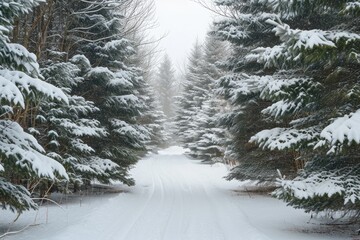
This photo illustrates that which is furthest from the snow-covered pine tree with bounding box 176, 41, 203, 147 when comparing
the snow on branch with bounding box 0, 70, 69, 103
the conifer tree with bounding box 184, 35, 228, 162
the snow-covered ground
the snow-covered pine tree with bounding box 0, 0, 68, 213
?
the snow on branch with bounding box 0, 70, 69, 103

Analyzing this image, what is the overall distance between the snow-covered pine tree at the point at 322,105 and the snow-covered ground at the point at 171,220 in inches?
45.3

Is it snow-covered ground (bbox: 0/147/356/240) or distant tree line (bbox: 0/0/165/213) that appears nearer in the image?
distant tree line (bbox: 0/0/165/213)

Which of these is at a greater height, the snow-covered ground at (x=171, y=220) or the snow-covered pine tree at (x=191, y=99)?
the snow-covered pine tree at (x=191, y=99)

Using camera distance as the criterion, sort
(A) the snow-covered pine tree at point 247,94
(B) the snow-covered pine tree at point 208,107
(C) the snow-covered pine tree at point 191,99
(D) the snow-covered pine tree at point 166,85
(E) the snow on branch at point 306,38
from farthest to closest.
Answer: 1. (D) the snow-covered pine tree at point 166,85
2. (C) the snow-covered pine tree at point 191,99
3. (B) the snow-covered pine tree at point 208,107
4. (A) the snow-covered pine tree at point 247,94
5. (E) the snow on branch at point 306,38

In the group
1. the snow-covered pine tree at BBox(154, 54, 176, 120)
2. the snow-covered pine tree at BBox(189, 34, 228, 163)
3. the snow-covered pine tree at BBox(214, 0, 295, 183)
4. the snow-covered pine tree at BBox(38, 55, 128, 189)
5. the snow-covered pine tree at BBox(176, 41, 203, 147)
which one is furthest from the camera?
the snow-covered pine tree at BBox(154, 54, 176, 120)

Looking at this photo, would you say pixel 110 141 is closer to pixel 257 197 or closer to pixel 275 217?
pixel 257 197

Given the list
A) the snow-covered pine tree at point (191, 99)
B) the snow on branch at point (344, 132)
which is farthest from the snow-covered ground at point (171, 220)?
the snow-covered pine tree at point (191, 99)

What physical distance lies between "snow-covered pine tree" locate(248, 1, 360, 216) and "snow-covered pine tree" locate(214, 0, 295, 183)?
4022 mm

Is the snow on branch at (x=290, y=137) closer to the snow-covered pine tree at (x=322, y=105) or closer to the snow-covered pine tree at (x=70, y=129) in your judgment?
the snow-covered pine tree at (x=322, y=105)

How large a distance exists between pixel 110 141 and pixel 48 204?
3628 mm

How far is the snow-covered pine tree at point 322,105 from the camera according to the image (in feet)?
20.3

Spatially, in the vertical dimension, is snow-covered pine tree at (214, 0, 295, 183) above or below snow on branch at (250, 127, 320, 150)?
above

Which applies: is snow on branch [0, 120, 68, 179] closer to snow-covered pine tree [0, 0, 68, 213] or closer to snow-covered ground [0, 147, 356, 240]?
snow-covered pine tree [0, 0, 68, 213]

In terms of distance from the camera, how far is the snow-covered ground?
734cm
